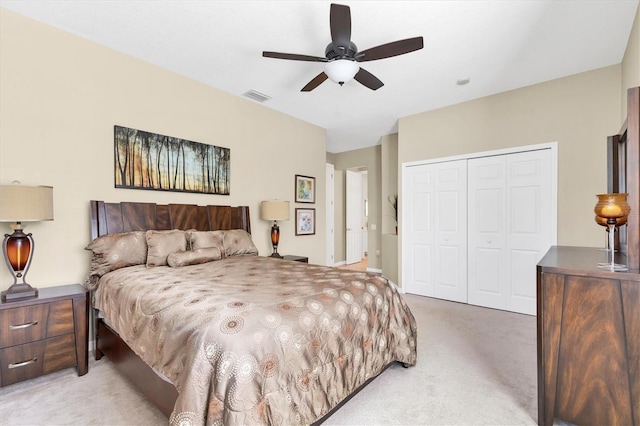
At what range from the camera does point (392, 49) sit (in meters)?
2.36

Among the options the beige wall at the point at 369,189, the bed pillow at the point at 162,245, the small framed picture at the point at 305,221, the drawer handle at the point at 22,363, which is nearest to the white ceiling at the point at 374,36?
the bed pillow at the point at 162,245

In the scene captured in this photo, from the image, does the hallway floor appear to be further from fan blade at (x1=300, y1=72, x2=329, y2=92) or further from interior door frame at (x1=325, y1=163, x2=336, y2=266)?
fan blade at (x1=300, y1=72, x2=329, y2=92)

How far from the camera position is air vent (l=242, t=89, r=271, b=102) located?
3.99 m

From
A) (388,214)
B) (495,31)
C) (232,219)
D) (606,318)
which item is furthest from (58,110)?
(388,214)

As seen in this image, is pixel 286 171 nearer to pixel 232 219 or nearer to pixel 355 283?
pixel 232 219

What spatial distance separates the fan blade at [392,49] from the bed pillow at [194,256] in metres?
2.29

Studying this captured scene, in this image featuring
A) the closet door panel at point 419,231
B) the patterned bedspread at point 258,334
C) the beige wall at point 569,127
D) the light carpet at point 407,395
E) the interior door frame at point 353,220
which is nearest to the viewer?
the patterned bedspread at point 258,334

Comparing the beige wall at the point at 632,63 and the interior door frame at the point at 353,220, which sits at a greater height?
the beige wall at the point at 632,63

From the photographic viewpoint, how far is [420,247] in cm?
482

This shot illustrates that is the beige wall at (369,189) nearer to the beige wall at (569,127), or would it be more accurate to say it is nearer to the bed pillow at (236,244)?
the beige wall at (569,127)

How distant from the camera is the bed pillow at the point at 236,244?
11.2 feet

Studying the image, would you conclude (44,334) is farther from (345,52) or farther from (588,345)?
(588,345)

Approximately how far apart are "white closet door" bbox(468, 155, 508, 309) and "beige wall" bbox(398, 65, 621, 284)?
33 centimetres

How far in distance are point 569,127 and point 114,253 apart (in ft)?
16.7
